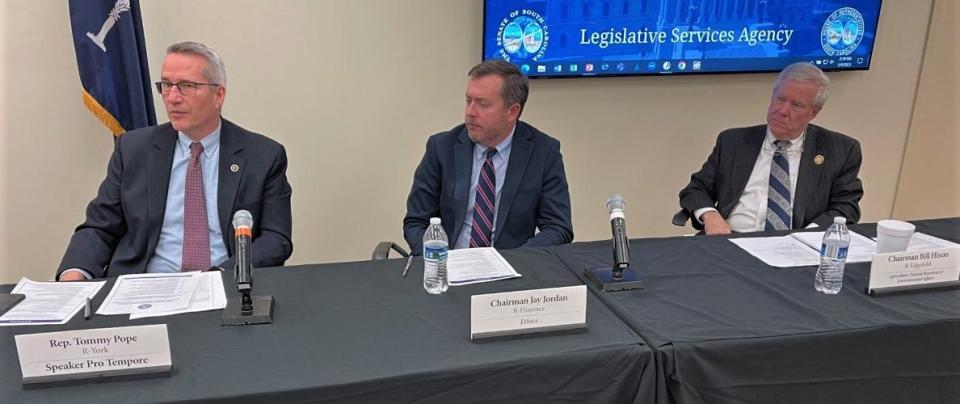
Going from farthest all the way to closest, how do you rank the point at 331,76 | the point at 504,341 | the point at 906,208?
1. the point at 906,208
2. the point at 331,76
3. the point at 504,341

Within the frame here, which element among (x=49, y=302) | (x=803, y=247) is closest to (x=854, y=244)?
(x=803, y=247)

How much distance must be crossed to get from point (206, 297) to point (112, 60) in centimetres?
158

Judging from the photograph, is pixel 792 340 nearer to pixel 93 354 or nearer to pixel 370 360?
pixel 370 360

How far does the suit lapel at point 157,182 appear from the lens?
204 cm

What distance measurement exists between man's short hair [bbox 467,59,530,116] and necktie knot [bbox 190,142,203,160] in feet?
3.06

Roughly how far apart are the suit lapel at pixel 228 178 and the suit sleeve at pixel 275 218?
0.09 metres

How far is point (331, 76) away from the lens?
3113 millimetres

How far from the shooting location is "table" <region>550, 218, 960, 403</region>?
1.37 metres

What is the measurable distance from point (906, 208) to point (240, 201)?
144 inches

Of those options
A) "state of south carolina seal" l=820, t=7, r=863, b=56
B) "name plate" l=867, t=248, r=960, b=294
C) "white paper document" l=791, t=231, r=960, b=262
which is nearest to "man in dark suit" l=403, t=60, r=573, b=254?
"white paper document" l=791, t=231, r=960, b=262

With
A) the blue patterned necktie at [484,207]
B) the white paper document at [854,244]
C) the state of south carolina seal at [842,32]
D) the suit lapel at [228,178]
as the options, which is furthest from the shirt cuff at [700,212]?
the suit lapel at [228,178]

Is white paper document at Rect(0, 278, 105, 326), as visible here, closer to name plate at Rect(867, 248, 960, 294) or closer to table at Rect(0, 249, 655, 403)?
table at Rect(0, 249, 655, 403)

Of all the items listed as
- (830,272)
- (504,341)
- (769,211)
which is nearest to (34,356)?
(504,341)

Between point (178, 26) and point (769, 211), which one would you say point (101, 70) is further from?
point (769, 211)
